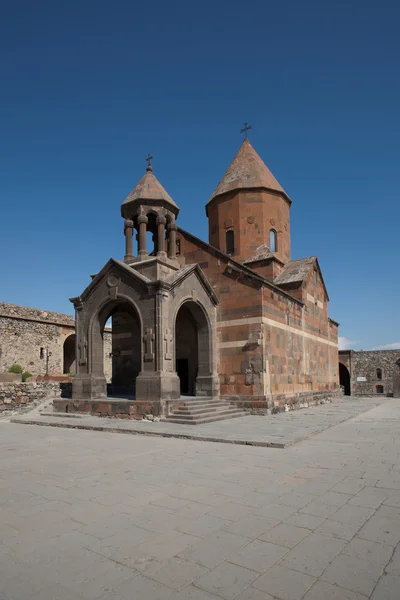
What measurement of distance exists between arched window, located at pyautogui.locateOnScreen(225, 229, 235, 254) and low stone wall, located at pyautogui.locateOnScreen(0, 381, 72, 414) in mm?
9445

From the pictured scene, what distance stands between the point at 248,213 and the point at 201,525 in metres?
16.9

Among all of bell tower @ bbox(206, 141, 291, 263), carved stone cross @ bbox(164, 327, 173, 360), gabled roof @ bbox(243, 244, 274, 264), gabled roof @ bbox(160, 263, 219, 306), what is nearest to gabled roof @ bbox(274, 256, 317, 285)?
bell tower @ bbox(206, 141, 291, 263)

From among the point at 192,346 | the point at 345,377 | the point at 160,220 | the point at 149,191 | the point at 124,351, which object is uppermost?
the point at 149,191

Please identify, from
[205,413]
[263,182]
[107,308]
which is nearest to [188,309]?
[107,308]

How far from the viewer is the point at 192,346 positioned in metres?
16.1

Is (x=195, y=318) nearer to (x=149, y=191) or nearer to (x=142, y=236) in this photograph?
(x=142, y=236)

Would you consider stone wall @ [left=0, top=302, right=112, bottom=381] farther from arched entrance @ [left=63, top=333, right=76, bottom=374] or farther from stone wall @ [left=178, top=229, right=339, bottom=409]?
stone wall @ [left=178, top=229, right=339, bottom=409]

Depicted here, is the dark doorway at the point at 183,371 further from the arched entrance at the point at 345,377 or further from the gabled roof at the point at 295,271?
the arched entrance at the point at 345,377

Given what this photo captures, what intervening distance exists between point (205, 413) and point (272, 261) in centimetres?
850

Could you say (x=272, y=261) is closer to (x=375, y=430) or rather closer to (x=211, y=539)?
(x=375, y=430)

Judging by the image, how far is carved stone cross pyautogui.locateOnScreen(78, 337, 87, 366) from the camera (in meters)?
Answer: 14.3

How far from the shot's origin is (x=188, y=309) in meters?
16.0

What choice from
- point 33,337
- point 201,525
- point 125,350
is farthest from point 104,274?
point 33,337

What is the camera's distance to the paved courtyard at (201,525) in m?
2.80
